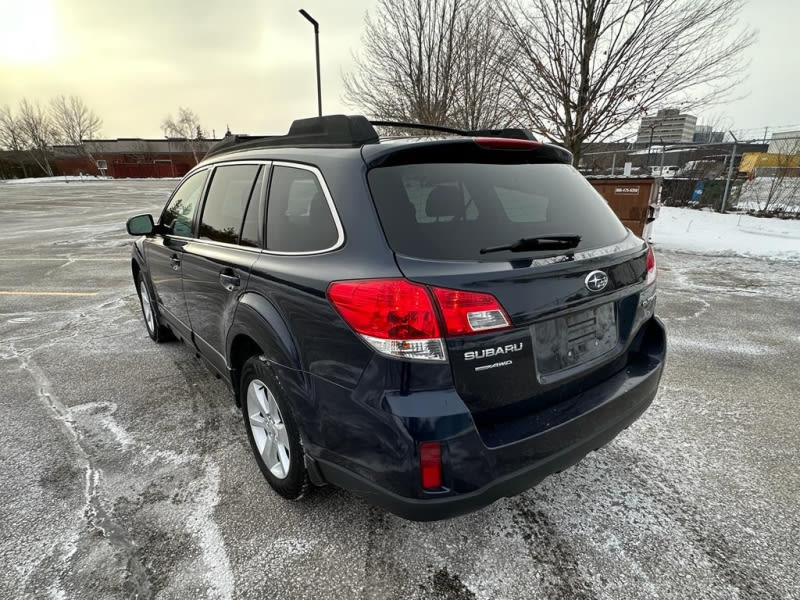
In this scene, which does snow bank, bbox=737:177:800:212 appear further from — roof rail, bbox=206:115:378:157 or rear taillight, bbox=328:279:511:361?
rear taillight, bbox=328:279:511:361

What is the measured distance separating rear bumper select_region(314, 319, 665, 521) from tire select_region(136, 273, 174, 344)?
316cm

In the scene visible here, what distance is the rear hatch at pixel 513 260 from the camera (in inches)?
62.3


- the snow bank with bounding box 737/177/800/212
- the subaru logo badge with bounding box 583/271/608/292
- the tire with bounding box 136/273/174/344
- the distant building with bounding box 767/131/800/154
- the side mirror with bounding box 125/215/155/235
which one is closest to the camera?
the subaru logo badge with bounding box 583/271/608/292

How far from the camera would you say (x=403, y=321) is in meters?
1.52

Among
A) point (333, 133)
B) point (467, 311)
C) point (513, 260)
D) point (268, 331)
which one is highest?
point (333, 133)

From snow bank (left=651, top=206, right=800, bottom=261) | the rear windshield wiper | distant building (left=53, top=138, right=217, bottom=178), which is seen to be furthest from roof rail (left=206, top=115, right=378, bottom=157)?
distant building (left=53, top=138, right=217, bottom=178)

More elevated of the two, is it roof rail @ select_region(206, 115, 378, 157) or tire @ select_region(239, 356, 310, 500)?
roof rail @ select_region(206, 115, 378, 157)

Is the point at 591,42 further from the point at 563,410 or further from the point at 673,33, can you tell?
the point at 563,410

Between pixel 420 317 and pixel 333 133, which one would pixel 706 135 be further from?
pixel 420 317

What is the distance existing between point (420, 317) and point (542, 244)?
25.1 inches

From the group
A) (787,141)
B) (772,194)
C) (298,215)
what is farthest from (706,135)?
(298,215)

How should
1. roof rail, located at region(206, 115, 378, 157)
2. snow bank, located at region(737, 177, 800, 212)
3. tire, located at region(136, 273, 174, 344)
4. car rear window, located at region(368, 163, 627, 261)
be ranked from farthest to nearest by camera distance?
1. snow bank, located at region(737, 177, 800, 212)
2. tire, located at region(136, 273, 174, 344)
3. roof rail, located at region(206, 115, 378, 157)
4. car rear window, located at region(368, 163, 627, 261)

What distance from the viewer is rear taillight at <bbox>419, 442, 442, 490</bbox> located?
151 cm

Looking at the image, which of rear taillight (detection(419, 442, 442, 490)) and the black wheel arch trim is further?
the black wheel arch trim
